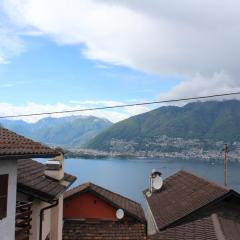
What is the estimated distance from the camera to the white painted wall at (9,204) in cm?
1038

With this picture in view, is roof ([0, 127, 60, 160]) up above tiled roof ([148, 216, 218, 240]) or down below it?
above

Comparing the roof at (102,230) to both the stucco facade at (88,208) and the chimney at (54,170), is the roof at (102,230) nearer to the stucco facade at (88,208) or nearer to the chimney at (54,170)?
the stucco facade at (88,208)

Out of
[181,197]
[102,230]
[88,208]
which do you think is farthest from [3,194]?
[88,208]

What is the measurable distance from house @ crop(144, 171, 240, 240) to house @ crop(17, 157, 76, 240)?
3.95m

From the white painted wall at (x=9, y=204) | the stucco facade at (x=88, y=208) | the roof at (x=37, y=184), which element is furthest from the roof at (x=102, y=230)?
the white painted wall at (x=9, y=204)

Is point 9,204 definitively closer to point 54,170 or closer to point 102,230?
point 54,170

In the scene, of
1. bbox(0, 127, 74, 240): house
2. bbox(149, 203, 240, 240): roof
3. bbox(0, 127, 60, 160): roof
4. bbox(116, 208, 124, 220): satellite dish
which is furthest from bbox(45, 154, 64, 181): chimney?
bbox(116, 208, 124, 220): satellite dish

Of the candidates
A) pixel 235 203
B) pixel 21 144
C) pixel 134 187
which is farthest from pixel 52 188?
pixel 134 187

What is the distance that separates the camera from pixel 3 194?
34.0 ft

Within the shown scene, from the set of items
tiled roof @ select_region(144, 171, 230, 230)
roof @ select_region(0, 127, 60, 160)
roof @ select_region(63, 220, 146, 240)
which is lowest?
roof @ select_region(63, 220, 146, 240)

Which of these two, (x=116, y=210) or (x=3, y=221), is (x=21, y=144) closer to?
(x=3, y=221)

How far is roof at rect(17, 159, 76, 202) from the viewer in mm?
13903

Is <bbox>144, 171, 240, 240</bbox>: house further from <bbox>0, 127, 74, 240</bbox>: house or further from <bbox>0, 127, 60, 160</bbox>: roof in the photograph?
<bbox>0, 127, 60, 160</bbox>: roof

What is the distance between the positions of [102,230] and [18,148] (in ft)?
55.7
